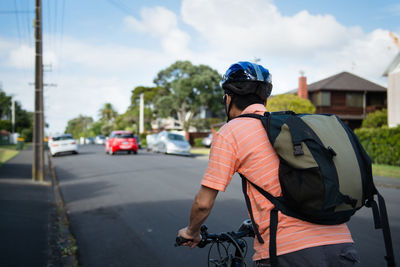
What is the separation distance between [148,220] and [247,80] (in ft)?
16.5

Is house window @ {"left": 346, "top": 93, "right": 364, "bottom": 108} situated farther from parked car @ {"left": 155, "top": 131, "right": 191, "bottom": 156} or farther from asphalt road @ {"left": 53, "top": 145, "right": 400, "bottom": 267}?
asphalt road @ {"left": 53, "top": 145, "right": 400, "bottom": 267}


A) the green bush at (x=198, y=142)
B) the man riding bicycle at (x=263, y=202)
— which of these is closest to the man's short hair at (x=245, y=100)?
the man riding bicycle at (x=263, y=202)

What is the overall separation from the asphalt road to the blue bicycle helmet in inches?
117

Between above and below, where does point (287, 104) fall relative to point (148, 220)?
above

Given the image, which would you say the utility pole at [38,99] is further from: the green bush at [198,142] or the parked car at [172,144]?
the green bush at [198,142]

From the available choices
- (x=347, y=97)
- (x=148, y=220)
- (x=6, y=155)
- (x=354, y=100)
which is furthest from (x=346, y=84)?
(x=148, y=220)

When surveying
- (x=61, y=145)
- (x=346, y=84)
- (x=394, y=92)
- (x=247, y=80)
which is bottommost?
(x=61, y=145)

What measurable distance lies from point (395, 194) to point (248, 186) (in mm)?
8729

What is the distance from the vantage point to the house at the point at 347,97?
37.4 metres

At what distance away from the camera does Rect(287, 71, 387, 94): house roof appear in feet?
123

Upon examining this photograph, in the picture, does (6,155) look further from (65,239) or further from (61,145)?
(65,239)

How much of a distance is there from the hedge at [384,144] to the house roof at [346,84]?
2045cm

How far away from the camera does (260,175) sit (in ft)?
5.86

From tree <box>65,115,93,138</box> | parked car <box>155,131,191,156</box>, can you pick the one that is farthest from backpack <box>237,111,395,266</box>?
tree <box>65,115,93,138</box>
